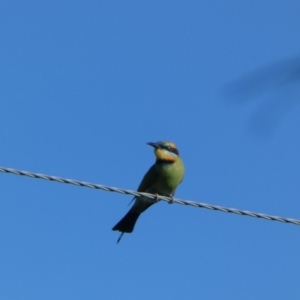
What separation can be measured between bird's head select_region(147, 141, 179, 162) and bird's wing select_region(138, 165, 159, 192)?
0.43 ft

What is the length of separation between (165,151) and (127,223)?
745mm

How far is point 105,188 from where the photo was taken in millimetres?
4789

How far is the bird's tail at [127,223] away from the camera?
7801 mm

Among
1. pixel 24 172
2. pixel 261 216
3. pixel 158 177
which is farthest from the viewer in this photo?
pixel 158 177

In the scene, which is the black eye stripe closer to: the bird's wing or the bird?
the bird

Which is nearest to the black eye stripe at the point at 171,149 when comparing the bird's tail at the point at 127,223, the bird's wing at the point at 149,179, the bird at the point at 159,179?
the bird at the point at 159,179

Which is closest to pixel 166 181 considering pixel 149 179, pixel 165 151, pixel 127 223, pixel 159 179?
pixel 159 179

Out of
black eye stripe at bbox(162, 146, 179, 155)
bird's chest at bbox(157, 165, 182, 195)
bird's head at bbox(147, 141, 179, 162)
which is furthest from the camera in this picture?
black eye stripe at bbox(162, 146, 179, 155)

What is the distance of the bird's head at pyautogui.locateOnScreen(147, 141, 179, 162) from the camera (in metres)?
7.79

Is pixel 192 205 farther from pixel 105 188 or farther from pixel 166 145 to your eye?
pixel 166 145

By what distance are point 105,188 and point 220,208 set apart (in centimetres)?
67

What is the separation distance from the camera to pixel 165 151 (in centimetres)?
787

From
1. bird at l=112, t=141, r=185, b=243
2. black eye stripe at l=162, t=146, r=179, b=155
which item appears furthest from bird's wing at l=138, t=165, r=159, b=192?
black eye stripe at l=162, t=146, r=179, b=155

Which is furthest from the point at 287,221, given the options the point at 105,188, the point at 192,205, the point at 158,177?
the point at 158,177
